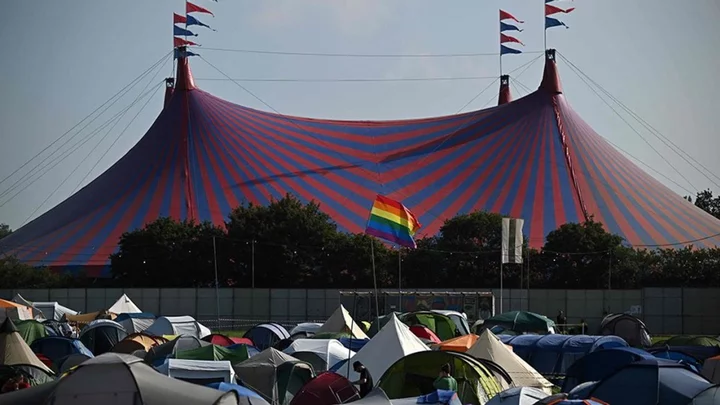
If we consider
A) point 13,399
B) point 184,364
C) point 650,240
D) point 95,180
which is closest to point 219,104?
point 95,180

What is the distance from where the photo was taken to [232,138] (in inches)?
2122

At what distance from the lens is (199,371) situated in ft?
48.6

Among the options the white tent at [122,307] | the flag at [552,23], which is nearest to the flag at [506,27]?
the flag at [552,23]

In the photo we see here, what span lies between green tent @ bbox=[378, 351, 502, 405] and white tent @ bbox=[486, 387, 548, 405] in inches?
78.3

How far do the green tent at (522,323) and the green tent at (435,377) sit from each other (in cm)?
1226

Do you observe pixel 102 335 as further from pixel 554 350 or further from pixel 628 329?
pixel 628 329

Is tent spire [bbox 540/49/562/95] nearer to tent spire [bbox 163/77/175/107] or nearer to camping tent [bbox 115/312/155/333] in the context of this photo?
tent spire [bbox 163/77/175/107]

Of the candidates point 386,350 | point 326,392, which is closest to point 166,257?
point 386,350

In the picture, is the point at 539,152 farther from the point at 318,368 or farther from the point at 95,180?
the point at 318,368

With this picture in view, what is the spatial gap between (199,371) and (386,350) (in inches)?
150

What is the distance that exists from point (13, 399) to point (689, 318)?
2772cm

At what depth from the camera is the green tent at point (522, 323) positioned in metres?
27.6

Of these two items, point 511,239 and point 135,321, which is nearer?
point 511,239

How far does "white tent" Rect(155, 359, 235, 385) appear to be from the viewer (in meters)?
14.7
